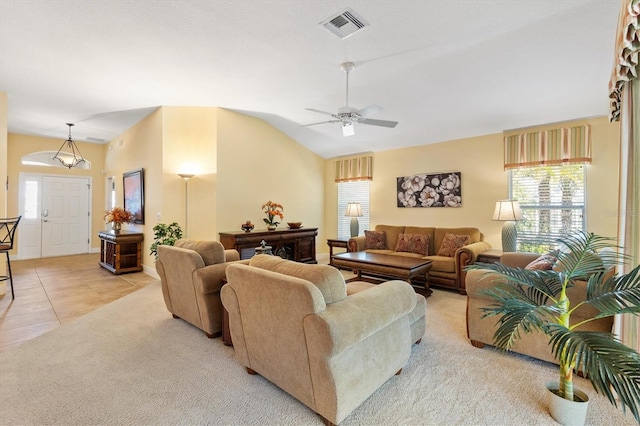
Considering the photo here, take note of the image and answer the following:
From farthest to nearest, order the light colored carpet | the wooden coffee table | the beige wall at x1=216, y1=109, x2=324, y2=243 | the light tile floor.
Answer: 1. the beige wall at x1=216, y1=109, x2=324, y2=243
2. the wooden coffee table
3. the light tile floor
4. the light colored carpet

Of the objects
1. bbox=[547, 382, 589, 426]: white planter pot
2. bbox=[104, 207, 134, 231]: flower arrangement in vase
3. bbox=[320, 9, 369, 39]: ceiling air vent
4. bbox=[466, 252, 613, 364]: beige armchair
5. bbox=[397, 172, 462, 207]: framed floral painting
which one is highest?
bbox=[320, 9, 369, 39]: ceiling air vent

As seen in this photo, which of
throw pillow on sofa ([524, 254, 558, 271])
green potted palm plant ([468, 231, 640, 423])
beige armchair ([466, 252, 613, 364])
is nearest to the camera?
green potted palm plant ([468, 231, 640, 423])

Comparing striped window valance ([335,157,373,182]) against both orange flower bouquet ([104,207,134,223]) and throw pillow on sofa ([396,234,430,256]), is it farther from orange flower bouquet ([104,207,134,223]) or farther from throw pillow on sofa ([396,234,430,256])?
orange flower bouquet ([104,207,134,223])

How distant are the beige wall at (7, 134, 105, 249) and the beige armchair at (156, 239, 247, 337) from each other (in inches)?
232

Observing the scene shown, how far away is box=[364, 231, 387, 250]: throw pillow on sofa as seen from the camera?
5.84 metres

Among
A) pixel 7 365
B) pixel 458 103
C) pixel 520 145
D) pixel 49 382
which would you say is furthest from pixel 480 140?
pixel 7 365

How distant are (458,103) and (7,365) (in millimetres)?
5636

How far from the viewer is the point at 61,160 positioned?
721cm

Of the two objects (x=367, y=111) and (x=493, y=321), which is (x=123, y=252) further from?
(x=493, y=321)

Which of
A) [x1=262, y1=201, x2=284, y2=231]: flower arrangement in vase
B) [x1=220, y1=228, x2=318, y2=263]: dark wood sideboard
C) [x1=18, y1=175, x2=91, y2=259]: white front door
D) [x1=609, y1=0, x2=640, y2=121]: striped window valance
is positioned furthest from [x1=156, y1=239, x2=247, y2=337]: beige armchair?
[x1=18, y1=175, x2=91, y2=259]: white front door

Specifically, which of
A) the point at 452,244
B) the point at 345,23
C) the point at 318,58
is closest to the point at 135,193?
the point at 318,58

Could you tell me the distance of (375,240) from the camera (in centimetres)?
586

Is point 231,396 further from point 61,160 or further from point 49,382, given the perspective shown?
point 61,160

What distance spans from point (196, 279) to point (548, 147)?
5.15 metres
